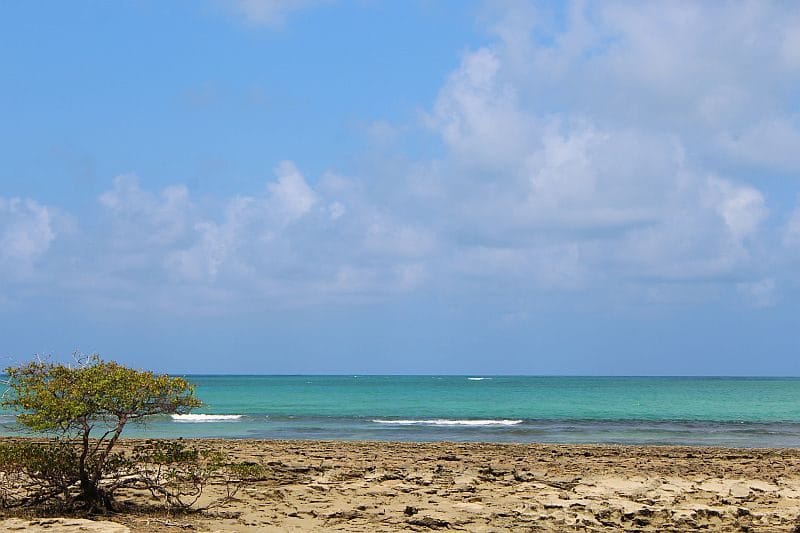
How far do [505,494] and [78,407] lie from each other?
6850mm

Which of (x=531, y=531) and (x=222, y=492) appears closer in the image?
(x=531, y=531)

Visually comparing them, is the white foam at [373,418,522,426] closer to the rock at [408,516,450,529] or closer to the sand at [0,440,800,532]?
the sand at [0,440,800,532]


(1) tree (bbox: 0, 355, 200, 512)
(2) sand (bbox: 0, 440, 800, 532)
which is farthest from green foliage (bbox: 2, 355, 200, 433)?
(2) sand (bbox: 0, 440, 800, 532)

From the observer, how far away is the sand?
10.4 m

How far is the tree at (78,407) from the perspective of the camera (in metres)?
9.64

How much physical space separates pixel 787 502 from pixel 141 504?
1005 centimetres

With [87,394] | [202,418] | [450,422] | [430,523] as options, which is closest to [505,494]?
[430,523]

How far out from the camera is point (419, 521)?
34.4 feet

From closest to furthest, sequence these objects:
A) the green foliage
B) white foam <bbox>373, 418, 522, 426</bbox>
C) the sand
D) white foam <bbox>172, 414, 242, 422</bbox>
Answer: the green foliage, the sand, white foam <bbox>373, 418, 522, 426</bbox>, white foam <bbox>172, 414, 242, 422</bbox>

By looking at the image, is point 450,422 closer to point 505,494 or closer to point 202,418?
point 202,418

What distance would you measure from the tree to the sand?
894 millimetres

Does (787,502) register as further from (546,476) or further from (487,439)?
(487,439)

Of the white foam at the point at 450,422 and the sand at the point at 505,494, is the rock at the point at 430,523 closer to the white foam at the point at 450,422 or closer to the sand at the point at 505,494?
the sand at the point at 505,494

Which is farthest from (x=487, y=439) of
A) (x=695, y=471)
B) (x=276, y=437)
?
(x=695, y=471)
